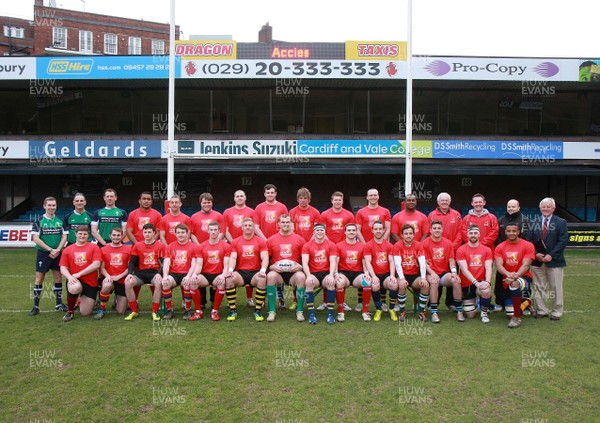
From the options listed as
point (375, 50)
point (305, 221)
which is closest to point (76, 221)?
point (305, 221)

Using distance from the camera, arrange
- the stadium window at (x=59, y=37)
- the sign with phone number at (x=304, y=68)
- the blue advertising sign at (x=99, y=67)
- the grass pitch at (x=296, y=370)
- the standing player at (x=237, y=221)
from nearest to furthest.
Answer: the grass pitch at (x=296, y=370) < the standing player at (x=237, y=221) < the sign with phone number at (x=304, y=68) < the blue advertising sign at (x=99, y=67) < the stadium window at (x=59, y=37)

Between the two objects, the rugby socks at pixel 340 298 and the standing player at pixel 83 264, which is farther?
the standing player at pixel 83 264

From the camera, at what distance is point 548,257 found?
6.88 m

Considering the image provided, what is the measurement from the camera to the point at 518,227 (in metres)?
7.03

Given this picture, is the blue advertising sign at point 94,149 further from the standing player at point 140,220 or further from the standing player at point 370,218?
the standing player at point 370,218

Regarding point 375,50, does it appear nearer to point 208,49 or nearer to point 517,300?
point 208,49

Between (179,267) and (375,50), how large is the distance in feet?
47.2

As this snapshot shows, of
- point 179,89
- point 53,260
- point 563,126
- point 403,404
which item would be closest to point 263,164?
point 179,89

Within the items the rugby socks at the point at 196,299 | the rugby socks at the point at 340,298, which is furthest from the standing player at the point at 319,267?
the rugby socks at the point at 196,299

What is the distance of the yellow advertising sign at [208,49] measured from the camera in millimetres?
18422

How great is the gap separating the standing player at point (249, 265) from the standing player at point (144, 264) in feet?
3.55

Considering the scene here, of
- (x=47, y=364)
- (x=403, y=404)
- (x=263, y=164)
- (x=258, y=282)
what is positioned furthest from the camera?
(x=263, y=164)

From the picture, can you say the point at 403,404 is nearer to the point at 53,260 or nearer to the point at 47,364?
the point at 47,364

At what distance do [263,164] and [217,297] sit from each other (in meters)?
13.1
